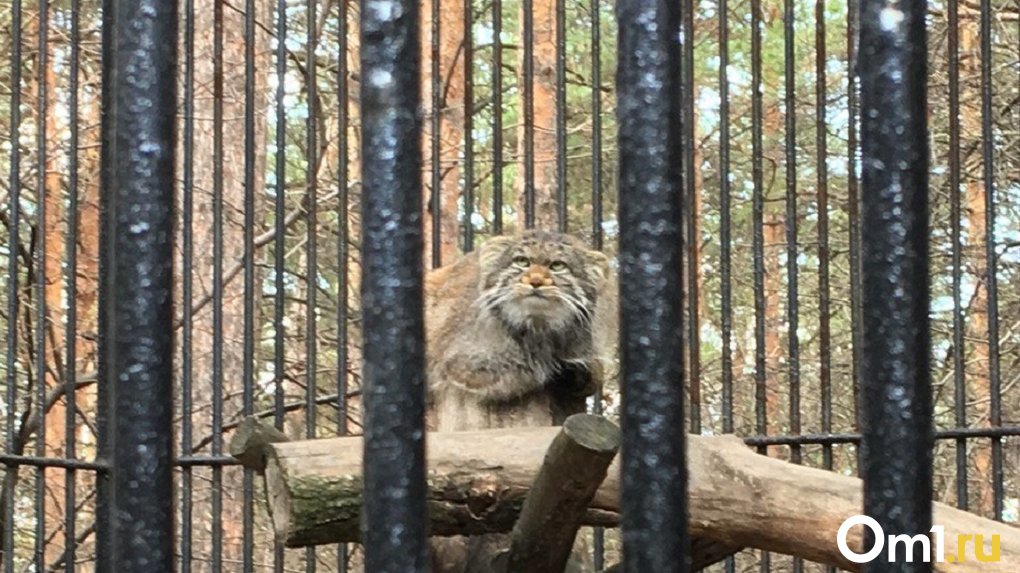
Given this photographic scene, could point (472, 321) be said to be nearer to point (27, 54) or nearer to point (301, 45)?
point (27, 54)

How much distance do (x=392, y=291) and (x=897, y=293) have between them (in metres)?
0.36

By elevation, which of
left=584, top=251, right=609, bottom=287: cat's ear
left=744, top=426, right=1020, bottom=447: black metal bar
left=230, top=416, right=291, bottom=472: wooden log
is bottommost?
left=744, top=426, right=1020, bottom=447: black metal bar

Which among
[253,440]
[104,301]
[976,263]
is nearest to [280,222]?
[104,301]

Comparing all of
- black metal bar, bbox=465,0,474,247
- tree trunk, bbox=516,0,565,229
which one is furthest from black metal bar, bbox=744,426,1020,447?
tree trunk, bbox=516,0,565,229

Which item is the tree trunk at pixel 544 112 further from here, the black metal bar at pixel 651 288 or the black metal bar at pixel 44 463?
the black metal bar at pixel 651 288

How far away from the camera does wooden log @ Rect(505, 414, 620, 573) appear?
2.27 metres

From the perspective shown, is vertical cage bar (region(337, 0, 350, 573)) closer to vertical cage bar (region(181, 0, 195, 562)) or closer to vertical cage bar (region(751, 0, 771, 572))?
vertical cage bar (region(181, 0, 195, 562))

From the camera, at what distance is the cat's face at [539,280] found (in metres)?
3.88

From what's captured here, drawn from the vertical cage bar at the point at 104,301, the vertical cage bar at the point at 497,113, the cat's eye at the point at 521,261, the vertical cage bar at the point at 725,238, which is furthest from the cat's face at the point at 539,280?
the vertical cage bar at the point at 104,301

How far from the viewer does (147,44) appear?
113 cm

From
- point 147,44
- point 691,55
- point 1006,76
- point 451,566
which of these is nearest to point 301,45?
point 1006,76

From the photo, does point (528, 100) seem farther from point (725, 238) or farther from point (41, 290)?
point (41, 290)

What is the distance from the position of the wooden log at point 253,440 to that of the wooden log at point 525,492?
1.5 inches

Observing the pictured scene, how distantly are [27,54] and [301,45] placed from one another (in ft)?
5.13
